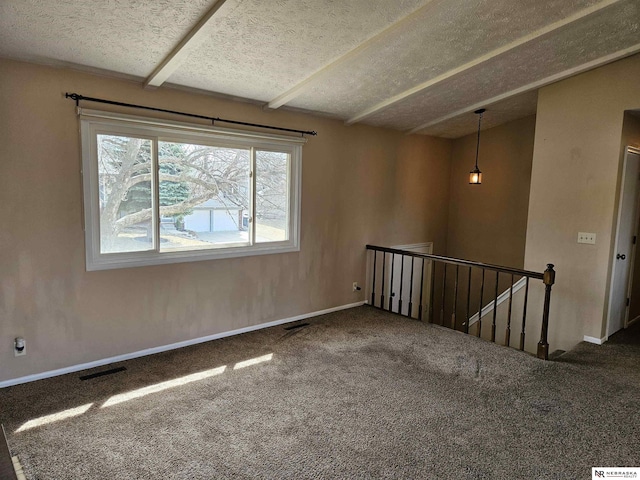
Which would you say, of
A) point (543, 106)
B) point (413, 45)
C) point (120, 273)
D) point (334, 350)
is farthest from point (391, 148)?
point (120, 273)

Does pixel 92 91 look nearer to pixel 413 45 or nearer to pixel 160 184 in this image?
pixel 160 184

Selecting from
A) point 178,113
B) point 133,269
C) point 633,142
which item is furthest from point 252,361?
point 633,142

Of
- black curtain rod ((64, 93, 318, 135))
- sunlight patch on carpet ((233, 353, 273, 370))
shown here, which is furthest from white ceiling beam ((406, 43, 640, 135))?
sunlight patch on carpet ((233, 353, 273, 370))

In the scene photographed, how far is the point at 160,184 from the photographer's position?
135 inches

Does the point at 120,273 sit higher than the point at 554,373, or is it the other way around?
the point at 120,273

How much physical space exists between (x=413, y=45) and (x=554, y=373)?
2.94 m

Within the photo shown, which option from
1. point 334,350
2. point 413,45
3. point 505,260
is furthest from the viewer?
point 505,260

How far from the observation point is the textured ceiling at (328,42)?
2.37 metres

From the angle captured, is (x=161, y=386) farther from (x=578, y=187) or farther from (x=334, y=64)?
(x=578, y=187)

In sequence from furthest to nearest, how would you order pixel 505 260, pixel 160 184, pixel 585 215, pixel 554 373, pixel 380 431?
pixel 505 260
pixel 585 215
pixel 160 184
pixel 554 373
pixel 380 431

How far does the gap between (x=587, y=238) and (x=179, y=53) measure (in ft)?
13.7

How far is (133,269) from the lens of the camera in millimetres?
3330

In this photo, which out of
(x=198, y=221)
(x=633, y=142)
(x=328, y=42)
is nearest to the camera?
(x=328, y=42)

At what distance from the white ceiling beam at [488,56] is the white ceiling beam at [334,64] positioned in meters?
1.02
